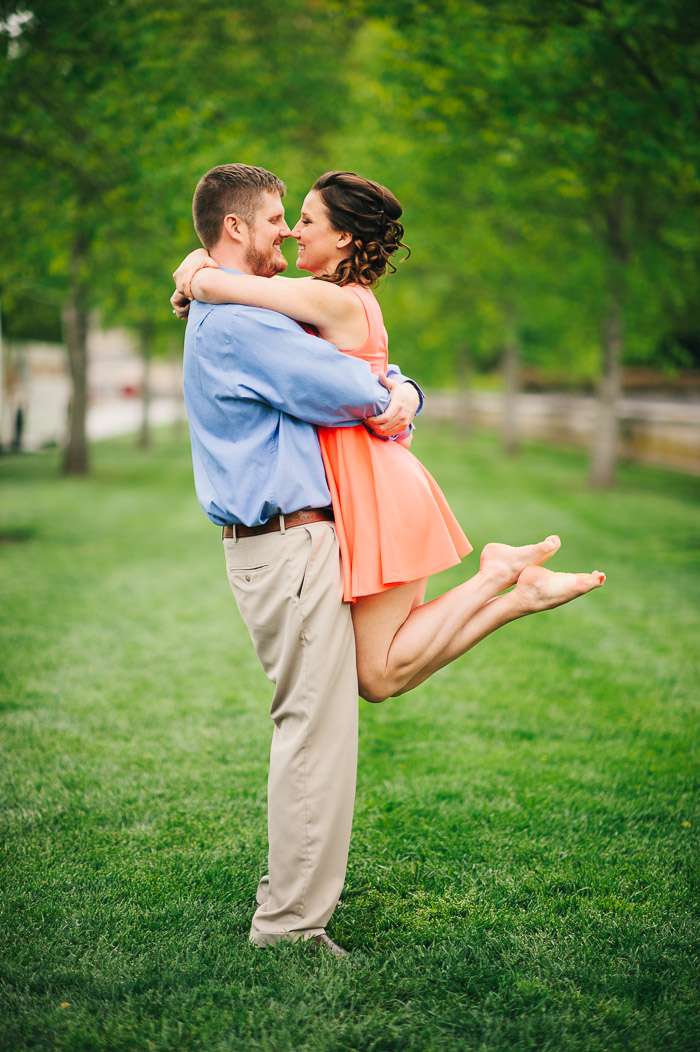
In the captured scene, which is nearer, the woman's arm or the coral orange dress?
the woman's arm

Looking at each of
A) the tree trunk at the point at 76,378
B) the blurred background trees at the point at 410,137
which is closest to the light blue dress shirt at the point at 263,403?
the blurred background trees at the point at 410,137

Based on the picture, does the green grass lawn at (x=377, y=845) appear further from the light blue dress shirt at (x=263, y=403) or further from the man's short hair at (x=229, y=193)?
the man's short hair at (x=229, y=193)

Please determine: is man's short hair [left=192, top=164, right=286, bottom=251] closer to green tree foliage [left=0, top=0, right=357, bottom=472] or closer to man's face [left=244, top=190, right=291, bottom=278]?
man's face [left=244, top=190, right=291, bottom=278]

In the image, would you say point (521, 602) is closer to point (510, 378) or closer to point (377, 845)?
point (377, 845)

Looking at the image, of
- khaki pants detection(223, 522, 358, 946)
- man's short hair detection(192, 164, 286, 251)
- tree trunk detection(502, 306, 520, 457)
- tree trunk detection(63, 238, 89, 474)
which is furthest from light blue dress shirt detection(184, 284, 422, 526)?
tree trunk detection(502, 306, 520, 457)

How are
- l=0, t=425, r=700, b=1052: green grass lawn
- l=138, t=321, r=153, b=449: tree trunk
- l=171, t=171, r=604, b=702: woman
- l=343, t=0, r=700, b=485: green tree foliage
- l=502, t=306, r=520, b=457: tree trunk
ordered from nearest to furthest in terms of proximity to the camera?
l=0, t=425, r=700, b=1052: green grass lawn, l=171, t=171, r=604, b=702: woman, l=343, t=0, r=700, b=485: green tree foliage, l=502, t=306, r=520, b=457: tree trunk, l=138, t=321, r=153, b=449: tree trunk

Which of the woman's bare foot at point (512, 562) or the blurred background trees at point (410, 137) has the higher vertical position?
the blurred background trees at point (410, 137)

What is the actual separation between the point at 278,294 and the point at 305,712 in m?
1.22

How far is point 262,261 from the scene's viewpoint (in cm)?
279

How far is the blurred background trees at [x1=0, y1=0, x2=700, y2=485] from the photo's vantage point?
8.68m

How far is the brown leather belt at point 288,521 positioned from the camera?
2730mm

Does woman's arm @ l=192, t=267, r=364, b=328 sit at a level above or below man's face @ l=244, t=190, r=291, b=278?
below

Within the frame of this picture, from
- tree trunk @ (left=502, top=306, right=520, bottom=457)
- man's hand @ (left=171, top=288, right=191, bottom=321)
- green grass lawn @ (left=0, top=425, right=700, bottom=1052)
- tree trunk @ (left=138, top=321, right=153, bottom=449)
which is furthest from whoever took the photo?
tree trunk @ (left=138, top=321, right=153, bottom=449)

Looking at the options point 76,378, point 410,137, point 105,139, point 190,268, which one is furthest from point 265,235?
point 76,378
